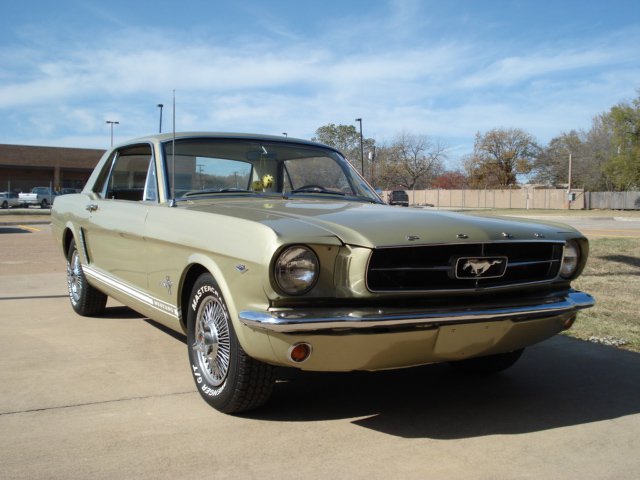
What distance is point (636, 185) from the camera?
1927 inches

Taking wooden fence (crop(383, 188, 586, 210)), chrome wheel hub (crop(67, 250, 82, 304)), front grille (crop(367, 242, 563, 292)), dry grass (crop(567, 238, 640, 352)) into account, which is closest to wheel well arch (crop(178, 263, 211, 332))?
front grille (crop(367, 242, 563, 292))

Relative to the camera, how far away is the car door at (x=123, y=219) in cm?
454

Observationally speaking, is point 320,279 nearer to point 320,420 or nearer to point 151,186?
point 320,420

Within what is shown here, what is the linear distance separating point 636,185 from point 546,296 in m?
50.5

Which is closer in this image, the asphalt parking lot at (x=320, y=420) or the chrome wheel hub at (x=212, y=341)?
the asphalt parking lot at (x=320, y=420)

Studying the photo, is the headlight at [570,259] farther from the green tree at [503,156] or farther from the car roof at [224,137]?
the green tree at [503,156]

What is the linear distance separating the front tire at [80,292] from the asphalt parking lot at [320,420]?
2.73 ft

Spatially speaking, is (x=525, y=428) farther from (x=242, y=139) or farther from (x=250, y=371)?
(x=242, y=139)

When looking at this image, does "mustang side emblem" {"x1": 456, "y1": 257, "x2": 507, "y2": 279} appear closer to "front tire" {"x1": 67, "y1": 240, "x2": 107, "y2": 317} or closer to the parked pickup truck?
"front tire" {"x1": 67, "y1": 240, "x2": 107, "y2": 317}

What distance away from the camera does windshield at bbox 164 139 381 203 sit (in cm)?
459

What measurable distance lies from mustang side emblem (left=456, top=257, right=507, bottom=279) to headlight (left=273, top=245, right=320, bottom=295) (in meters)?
0.75

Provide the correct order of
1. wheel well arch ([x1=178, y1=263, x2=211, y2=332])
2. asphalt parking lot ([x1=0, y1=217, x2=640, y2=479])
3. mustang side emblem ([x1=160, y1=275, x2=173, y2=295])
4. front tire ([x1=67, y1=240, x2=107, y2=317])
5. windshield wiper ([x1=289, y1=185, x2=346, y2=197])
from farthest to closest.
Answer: front tire ([x1=67, y1=240, x2=107, y2=317]) < windshield wiper ([x1=289, y1=185, x2=346, y2=197]) < mustang side emblem ([x1=160, y1=275, x2=173, y2=295]) < wheel well arch ([x1=178, y1=263, x2=211, y2=332]) < asphalt parking lot ([x1=0, y1=217, x2=640, y2=479])

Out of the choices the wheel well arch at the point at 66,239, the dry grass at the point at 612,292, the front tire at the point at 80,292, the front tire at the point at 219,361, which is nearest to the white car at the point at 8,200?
the dry grass at the point at 612,292

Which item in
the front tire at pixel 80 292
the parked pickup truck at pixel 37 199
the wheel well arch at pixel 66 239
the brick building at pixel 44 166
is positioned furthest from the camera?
the brick building at pixel 44 166
